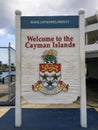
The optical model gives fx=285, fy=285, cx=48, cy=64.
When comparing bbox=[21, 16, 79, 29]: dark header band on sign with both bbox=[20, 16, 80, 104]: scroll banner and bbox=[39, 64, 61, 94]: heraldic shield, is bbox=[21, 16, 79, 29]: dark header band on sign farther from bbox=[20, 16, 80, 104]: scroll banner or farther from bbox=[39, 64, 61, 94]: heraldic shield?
bbox=[39, 64, 61, 94]: heraldic shield

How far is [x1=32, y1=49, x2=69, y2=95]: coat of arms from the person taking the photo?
945 centimetres

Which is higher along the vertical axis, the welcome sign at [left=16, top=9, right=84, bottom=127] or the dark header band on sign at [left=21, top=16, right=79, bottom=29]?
the dark header band on sign at [left=21, top=16, right=79, bottom=29]

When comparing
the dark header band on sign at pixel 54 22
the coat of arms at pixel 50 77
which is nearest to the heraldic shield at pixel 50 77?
the coat of arms at pixel 50 77

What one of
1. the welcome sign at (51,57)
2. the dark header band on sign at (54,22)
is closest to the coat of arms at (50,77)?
the welcome sign at (51,57)

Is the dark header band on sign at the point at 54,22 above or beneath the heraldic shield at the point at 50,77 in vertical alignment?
above

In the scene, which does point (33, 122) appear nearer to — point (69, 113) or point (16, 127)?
point (16, 127)

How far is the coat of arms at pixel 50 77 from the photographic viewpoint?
945 centimetres

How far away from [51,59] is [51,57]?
66 millimetres

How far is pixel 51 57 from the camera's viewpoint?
9438 mm

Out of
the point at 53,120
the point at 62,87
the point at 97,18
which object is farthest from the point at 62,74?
the point at 97,18

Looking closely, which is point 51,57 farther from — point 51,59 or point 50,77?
point 50,77

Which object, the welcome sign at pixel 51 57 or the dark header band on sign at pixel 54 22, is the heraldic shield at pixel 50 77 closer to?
the welcome sign at pixel 51 57

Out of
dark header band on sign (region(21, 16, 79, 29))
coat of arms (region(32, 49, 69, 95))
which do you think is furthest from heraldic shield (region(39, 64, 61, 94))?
dark header band on sign (region(21, 16, 79, 29))

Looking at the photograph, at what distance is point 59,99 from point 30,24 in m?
2.67
